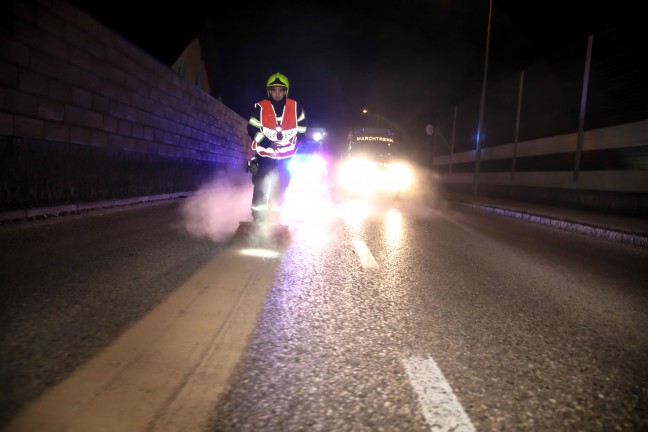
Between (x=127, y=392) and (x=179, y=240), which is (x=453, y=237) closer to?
(x=179, y=240)

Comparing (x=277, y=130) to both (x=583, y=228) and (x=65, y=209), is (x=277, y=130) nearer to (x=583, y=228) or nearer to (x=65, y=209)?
(x=65, y=209)

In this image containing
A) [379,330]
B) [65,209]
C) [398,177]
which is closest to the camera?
[379,330]

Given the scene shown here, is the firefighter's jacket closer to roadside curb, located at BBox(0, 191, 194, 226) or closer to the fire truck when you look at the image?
roadside curb, located at BBox(0, 191, 194, 226)

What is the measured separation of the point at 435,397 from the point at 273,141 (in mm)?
5147

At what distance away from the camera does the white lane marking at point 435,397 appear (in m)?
2.08

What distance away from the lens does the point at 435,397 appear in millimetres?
2311

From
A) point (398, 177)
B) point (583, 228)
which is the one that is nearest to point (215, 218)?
point (583, 228)

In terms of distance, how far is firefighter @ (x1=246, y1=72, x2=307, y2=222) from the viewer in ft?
22.3

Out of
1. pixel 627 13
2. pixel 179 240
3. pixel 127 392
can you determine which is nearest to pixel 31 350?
pixel 127 392

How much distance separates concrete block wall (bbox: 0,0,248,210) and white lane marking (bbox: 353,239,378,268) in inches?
215

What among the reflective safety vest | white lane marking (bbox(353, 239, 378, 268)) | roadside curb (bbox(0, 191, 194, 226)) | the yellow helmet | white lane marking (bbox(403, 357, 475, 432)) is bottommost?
white lane marking (bbox(403, 357, 475, 432))

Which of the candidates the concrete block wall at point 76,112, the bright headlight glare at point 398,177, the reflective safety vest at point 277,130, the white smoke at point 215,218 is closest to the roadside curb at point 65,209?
the concrete block wall at point 76,112

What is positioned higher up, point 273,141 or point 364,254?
point 273,141

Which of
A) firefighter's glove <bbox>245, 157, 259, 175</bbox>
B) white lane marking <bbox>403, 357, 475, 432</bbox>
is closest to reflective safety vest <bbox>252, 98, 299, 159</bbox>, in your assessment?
firefighter's glove <bbox>245, 157, 259, 175</bbox>
